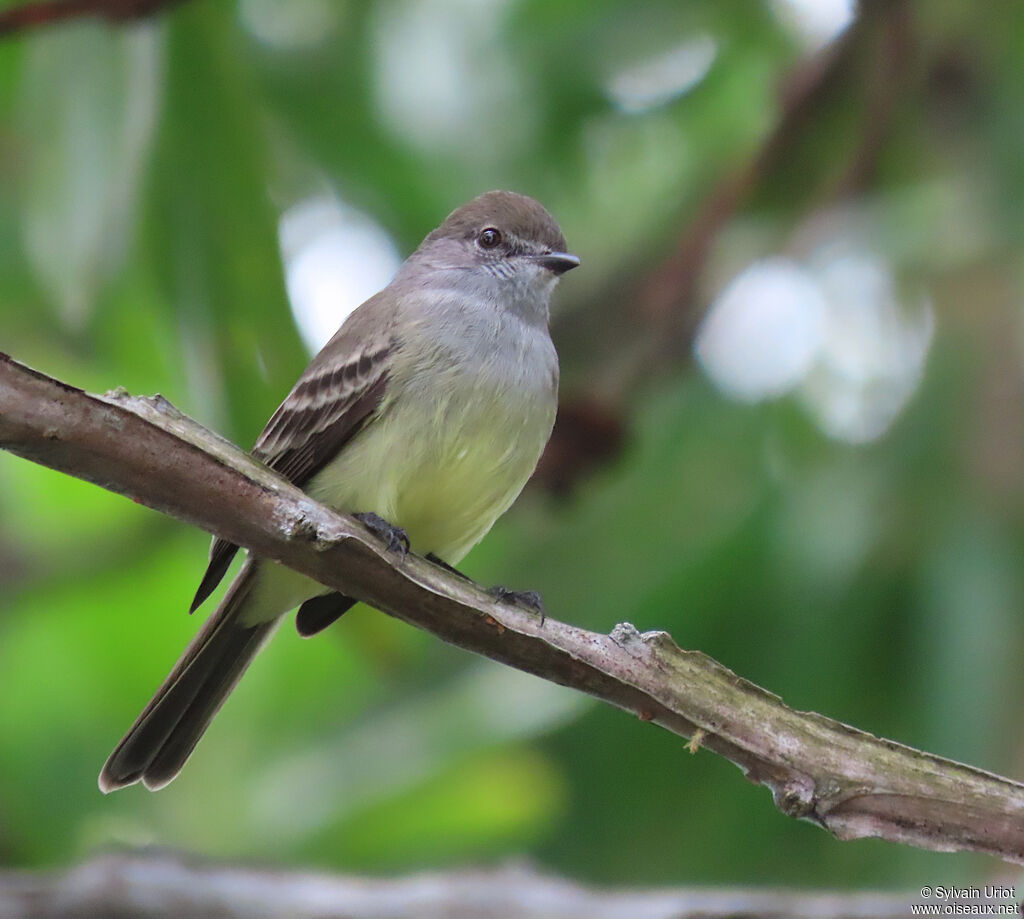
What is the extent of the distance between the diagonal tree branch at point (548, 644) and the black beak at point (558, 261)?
255 centimetres

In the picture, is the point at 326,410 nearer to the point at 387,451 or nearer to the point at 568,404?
the point at 387,451


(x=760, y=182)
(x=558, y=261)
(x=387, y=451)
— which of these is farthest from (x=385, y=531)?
(x=760, y=182)

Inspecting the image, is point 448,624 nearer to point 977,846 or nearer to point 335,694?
point 977,846

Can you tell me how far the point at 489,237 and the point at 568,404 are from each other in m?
0.72

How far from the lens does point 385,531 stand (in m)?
4.13

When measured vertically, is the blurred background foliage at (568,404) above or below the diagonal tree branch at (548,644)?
above

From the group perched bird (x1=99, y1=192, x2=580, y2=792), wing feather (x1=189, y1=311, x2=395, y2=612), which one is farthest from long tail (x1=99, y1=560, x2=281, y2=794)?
wing feather (x1=189, y1=311, x2=395, y2=612)

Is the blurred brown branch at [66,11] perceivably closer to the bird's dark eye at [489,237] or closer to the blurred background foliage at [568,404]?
the blurred background foliage at [568,404]

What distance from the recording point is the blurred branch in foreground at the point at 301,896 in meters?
3.82

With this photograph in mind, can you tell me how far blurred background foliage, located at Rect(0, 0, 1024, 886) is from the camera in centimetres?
494

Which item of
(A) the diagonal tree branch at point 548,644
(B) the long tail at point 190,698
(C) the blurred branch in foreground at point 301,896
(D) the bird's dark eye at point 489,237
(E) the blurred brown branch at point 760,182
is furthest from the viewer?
(D) the bird's dark eye at point 489,237

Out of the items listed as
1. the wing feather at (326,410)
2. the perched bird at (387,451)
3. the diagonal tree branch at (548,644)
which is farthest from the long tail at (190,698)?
the diagonal tree branch at (548,644)

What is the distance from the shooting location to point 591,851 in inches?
225

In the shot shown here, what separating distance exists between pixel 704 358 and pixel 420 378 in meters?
2.69
